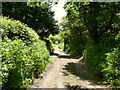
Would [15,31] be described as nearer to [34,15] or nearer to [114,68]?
[114,68]

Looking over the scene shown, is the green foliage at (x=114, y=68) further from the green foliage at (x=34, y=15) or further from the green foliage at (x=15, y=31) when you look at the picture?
the green foliage at (x=34, y=15)

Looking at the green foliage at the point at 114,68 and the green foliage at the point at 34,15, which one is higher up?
the green foliage at the point at 34,15

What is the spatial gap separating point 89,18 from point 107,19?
2178 mm

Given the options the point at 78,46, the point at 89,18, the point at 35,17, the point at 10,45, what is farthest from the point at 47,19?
the point at 10,45

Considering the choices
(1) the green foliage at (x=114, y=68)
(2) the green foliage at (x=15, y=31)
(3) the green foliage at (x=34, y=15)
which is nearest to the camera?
(1) the green foliage at (x=114, y=68)

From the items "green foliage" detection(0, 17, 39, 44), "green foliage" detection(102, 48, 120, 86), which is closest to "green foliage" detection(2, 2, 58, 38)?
"green foliage" detection(0, 17, 39, 44)

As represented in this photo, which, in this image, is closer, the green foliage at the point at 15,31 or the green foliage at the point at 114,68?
the green foliage at the point at 114,68

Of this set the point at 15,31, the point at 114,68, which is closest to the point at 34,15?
the point at 15,31

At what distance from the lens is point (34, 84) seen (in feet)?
Result: 39.9

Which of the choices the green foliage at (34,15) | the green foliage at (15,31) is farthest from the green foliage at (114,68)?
the green foliage at (34,15)

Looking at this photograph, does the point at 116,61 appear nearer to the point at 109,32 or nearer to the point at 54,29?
the point at 109,32

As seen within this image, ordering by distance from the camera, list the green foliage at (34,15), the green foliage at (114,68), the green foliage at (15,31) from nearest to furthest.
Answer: the green foliage at (114,68), the green foliage at (15,31), the green foliage at (34,15)

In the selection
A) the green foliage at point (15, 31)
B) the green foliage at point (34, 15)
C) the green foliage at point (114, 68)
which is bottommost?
the green foliage at point (114, 68)

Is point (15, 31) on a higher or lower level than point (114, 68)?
higher
